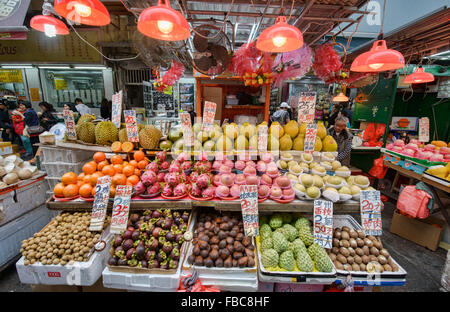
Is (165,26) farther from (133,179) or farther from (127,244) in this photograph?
(127,244)

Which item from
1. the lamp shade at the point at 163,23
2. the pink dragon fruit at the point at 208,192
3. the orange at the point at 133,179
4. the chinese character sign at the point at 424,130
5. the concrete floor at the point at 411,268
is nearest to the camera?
the lamp shade at the point at 163,23

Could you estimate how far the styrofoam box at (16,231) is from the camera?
8.45ft

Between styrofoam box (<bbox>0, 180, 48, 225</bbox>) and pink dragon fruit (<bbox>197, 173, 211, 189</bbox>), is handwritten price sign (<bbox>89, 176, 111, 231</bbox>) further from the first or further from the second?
styrofoam box (<bbox>0, 180, 48, 225</bbox>)

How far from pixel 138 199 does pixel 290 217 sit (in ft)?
5.69

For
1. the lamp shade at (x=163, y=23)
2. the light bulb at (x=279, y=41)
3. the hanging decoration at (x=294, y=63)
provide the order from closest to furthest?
the lamp shade at (x=163, y=23)
the light bulb at (x=279, y=41)
the hanging decoration at (x=294, y=63)

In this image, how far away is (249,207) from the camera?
1.99 meters

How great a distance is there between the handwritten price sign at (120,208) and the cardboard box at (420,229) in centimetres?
459

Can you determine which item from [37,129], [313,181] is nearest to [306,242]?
[313,181]

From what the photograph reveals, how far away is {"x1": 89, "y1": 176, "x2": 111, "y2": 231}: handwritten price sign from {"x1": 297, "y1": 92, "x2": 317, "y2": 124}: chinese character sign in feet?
8.37

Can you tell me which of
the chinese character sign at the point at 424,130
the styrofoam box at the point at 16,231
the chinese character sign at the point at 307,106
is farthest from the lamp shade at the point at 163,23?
the chinese character sign at the point at 424,130

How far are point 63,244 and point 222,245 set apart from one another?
155 centimetres

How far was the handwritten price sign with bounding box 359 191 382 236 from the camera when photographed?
204cm

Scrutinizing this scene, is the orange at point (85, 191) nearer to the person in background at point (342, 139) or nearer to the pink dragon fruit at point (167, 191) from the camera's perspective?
the pink dragon fruit at point (167, 191)
